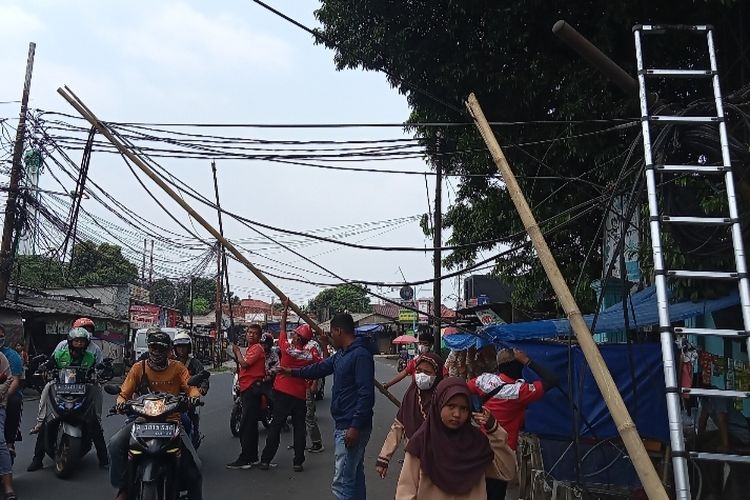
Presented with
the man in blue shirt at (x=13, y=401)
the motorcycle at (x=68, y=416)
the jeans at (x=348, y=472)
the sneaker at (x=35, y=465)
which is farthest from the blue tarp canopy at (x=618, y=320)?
the sneaker at (x=35, y=465)

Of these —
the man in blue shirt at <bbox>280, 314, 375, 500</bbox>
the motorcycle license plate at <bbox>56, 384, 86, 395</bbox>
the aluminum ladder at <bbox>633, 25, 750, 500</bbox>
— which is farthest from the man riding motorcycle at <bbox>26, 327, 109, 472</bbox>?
the aluminum ladder at <bbox>633, 25, 750, 500</bbox>

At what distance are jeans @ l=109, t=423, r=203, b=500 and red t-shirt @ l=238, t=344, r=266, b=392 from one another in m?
3.22

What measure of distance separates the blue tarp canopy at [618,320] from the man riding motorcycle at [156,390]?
10.8 feet

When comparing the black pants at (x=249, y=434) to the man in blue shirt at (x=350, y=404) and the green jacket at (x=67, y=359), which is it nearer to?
the green jacket at (x=67, y=359)

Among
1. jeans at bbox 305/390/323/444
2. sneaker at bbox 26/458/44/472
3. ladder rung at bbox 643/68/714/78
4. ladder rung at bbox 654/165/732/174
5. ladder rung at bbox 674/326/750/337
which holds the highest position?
ladder rung at bbox 643/68/714/78

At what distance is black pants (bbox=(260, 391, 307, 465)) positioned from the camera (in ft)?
26.5

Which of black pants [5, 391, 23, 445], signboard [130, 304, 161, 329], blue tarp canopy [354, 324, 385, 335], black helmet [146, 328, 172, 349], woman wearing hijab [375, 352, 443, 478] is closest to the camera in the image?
woman wearing hijab [375, 352, 443, 478]

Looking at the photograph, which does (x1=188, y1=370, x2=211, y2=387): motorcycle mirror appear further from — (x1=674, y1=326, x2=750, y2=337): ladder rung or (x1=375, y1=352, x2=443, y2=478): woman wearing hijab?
(x1=674, y1=326, x2=750, y2=337): ladder rung

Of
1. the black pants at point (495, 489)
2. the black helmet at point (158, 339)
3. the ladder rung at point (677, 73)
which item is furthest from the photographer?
the black helmet at point (158, 339)

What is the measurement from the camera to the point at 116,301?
38.3 m

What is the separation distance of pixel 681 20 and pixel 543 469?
18.6ft

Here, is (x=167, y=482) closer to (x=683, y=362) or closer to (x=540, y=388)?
(x=540, y=388)

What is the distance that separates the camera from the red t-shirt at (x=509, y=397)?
518cm

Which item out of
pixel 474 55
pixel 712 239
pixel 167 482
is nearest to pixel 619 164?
pixel 474 55
